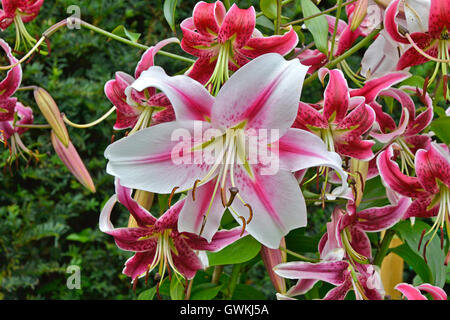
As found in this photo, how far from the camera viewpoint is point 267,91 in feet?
1.18

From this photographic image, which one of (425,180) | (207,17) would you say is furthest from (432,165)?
Answer: (207,17)

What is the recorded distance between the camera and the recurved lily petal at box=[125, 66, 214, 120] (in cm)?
36

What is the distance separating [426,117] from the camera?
51 cm

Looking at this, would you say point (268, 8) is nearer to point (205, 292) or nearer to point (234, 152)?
point (234, 152)

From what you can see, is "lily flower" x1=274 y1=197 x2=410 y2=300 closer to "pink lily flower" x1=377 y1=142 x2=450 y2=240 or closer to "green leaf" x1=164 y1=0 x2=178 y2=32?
"pink lily flower" x1=377 y1=142 x2=450 y2=240

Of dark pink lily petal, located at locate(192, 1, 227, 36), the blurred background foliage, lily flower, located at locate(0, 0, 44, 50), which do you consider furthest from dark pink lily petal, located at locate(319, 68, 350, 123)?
the blurred background foliage

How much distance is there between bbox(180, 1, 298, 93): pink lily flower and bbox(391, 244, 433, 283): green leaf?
30 cm

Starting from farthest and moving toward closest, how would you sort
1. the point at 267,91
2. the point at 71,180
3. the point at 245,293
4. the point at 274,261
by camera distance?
the point at 71,180, the point at 245,293, the point at 274,261, the point at 267,91

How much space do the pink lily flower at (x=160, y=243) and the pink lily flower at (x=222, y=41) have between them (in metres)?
0.13

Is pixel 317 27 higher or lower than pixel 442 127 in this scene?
higher

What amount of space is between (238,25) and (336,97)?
98mm

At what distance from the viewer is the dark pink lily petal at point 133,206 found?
0.42 metres

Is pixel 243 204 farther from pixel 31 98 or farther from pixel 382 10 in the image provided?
pixel 31 98

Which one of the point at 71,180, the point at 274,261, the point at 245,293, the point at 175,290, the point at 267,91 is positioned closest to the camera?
the point at 267,91
